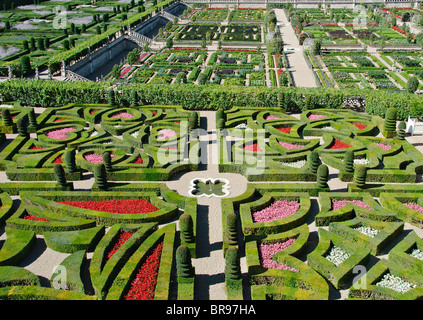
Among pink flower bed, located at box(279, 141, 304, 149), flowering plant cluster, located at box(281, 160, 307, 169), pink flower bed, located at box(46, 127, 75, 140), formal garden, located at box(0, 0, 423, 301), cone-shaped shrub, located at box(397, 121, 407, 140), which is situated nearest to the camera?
formal garden, located at box(0, 0, 423, 301)

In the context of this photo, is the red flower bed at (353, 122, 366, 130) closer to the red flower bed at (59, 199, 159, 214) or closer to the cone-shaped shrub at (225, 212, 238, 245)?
the cone-shaped shrub at (225, 212, 238, 245)

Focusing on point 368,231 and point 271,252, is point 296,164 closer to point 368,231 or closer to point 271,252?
point 368,231

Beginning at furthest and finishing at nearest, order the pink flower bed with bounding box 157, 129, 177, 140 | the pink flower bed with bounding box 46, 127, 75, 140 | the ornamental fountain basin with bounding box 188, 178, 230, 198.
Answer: the pink flower bed with bounding box 46, 127, 75, 140 < the pink flower bed with bounding box 157, 129, 177, 140 < the ornamental fountain basin with bounding box 188, 178, 230, 198

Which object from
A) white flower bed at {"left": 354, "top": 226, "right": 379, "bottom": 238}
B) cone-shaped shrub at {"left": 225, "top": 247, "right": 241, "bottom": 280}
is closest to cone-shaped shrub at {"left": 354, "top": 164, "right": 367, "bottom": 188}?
white flower bed at {"left": 354, "top": 226, "right": 379, "bottom": 238}

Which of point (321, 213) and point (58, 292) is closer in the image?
point (58, 292)

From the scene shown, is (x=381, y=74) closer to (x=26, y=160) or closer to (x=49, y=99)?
(x=49, y=99)

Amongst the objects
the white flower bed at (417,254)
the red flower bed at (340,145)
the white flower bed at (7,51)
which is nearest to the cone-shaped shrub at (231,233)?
the white flower bed at (417,254)
